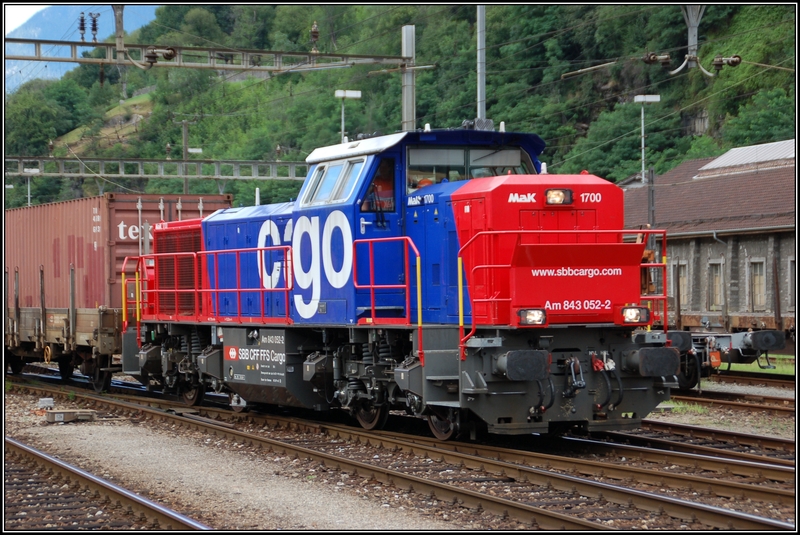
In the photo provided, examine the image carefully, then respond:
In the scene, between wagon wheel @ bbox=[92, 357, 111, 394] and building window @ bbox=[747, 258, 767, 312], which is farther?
building window @ bbox=[747, 258, 767, 312]

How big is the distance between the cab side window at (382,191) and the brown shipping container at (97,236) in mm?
8414

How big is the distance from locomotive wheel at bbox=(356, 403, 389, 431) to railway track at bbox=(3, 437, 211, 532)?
4.07 m

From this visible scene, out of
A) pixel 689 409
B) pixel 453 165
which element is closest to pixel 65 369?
pixel 453 165

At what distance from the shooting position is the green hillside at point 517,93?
2055 inches

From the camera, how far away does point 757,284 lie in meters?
26.7

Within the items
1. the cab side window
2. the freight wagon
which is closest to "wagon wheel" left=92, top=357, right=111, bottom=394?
the freight wagon

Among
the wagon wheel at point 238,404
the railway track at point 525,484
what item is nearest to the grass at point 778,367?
the wagon wheel at point 238,404

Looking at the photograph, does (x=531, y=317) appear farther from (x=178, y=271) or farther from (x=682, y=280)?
(x=682, y=280)

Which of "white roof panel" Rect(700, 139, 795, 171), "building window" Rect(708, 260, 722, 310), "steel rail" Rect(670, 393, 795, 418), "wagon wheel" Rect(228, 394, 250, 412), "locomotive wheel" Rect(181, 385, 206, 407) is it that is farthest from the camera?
"white roof panel" Rect(700, 139, 795, 171)

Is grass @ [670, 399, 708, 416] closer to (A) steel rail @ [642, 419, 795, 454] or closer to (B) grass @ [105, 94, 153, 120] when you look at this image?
(A) steel rail @ [642, 419, 795, 454]

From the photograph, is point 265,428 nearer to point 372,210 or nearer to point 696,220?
point 372,210

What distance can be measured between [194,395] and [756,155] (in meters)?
22.7

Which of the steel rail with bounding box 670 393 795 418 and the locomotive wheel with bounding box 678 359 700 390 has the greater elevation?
the locomotive wheel with bounding box 678 359 700 390

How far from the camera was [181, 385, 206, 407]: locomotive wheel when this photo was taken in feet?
57.6
